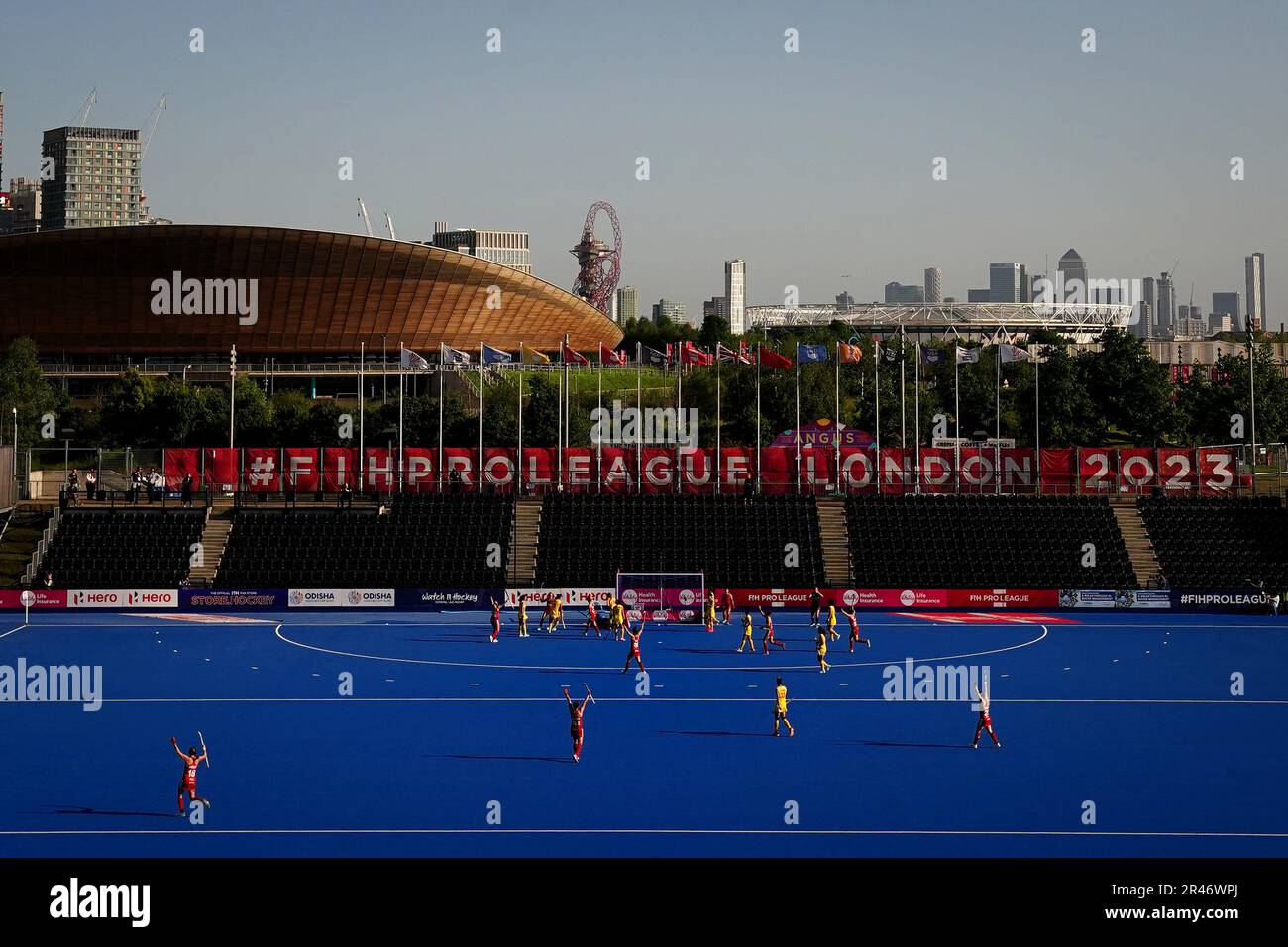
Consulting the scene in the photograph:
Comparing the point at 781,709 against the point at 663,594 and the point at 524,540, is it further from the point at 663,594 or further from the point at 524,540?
the point at 524,540

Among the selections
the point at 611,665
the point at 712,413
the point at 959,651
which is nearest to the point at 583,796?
the point at 611,665

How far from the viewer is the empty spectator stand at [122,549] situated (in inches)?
2307

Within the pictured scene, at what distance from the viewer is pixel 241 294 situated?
5054 inches

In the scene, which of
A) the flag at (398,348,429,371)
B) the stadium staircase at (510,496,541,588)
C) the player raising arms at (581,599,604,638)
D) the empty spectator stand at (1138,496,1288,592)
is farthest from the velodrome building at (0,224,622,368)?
the empty spectator stand at (1138,496,1288,592)

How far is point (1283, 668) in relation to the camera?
40844 mm

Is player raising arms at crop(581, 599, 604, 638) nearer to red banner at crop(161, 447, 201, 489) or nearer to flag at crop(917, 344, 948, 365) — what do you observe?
red banner at crop(161, 447, 201, 489)

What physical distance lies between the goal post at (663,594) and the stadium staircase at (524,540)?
4802 millimetres

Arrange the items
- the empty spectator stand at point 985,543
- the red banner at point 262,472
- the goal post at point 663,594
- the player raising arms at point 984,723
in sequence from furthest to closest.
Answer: the red banner at point 262,472 → the empty spectator stand at point 985,543 → the goal post at point 663,594 → the player raising arms at point 984,723

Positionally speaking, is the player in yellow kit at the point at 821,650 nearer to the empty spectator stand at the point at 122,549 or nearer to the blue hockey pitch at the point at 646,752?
the blue hockey pitch at the point at 646,752

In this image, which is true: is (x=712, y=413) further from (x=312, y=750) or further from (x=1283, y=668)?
(x=312, y=750)

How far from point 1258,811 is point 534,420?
68468 millimetres

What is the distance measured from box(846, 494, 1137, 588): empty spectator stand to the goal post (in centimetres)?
779

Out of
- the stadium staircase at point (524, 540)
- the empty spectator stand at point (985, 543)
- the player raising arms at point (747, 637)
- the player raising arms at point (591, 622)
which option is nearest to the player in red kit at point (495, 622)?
the player raising arms at point (591, 622)

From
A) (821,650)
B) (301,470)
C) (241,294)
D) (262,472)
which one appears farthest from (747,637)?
(241,294)
